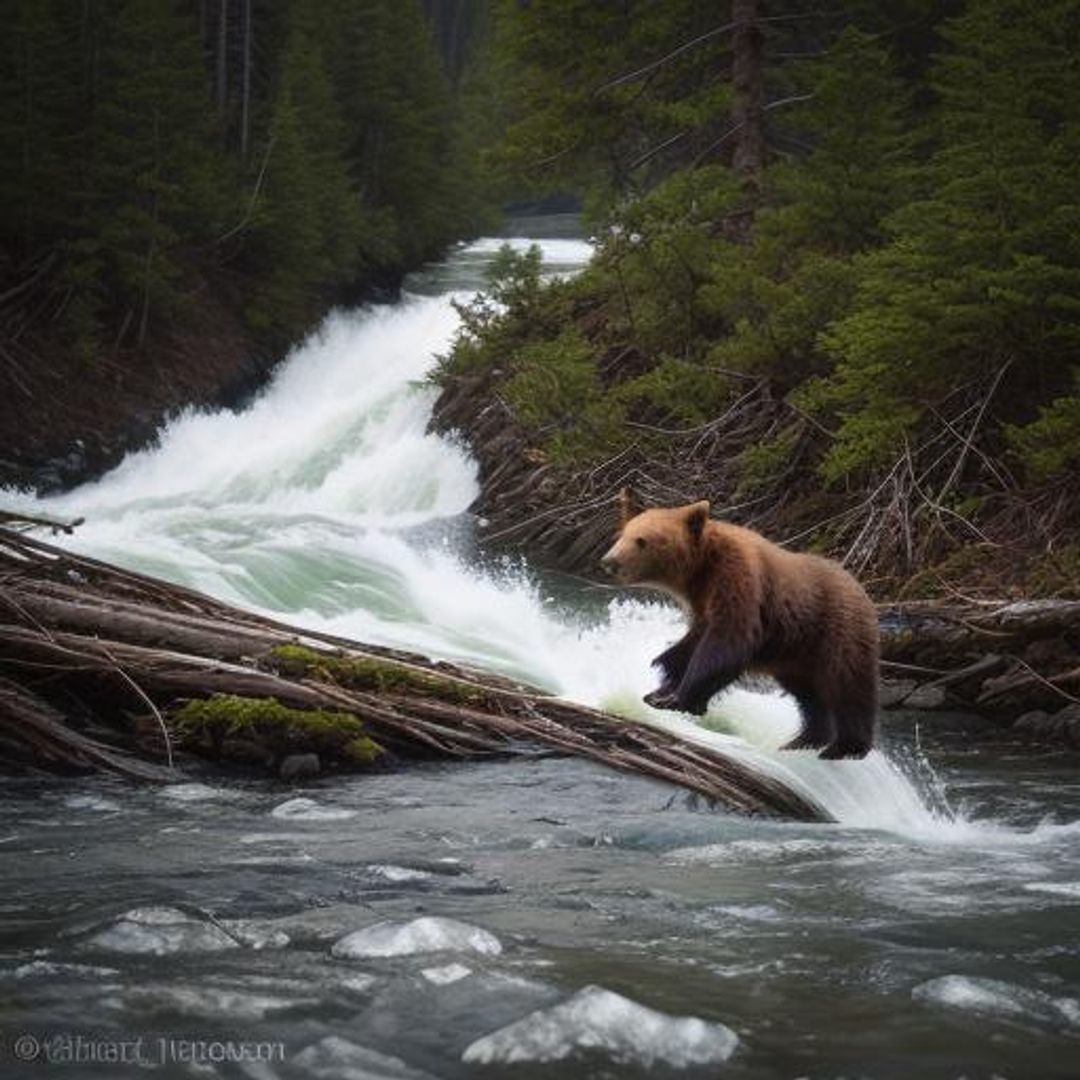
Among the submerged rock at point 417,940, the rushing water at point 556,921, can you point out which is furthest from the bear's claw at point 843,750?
the submerged rock at point 417,940

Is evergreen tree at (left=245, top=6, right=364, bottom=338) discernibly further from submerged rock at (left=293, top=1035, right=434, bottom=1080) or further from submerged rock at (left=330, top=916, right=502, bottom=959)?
submerged rock at (left=293, top=1035, right=434, bottom=1080)

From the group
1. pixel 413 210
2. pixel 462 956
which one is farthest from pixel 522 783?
pixel 413 210

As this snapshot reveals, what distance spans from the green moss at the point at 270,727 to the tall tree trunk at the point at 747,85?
44.4 ft

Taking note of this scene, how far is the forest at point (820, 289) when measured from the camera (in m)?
11.5

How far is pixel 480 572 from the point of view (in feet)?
51.2

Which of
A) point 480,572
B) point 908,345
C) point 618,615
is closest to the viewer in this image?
point 908,345

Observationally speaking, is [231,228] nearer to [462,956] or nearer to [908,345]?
[908,345]

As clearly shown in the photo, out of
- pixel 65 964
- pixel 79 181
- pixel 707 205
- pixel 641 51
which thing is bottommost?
pixel 65 964

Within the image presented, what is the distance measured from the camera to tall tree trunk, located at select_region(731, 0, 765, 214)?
61.0ft

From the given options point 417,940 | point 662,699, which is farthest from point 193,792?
point 417,940

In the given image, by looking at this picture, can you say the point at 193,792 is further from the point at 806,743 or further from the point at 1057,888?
the point at 1057,888

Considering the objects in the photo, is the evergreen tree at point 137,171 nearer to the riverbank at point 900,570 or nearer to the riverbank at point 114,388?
the riverbank at point 114,388

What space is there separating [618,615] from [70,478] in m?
12.0

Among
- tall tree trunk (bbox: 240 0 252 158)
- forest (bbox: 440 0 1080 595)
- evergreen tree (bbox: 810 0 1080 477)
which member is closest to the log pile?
forest (bbox: 440 0 1080 595)
